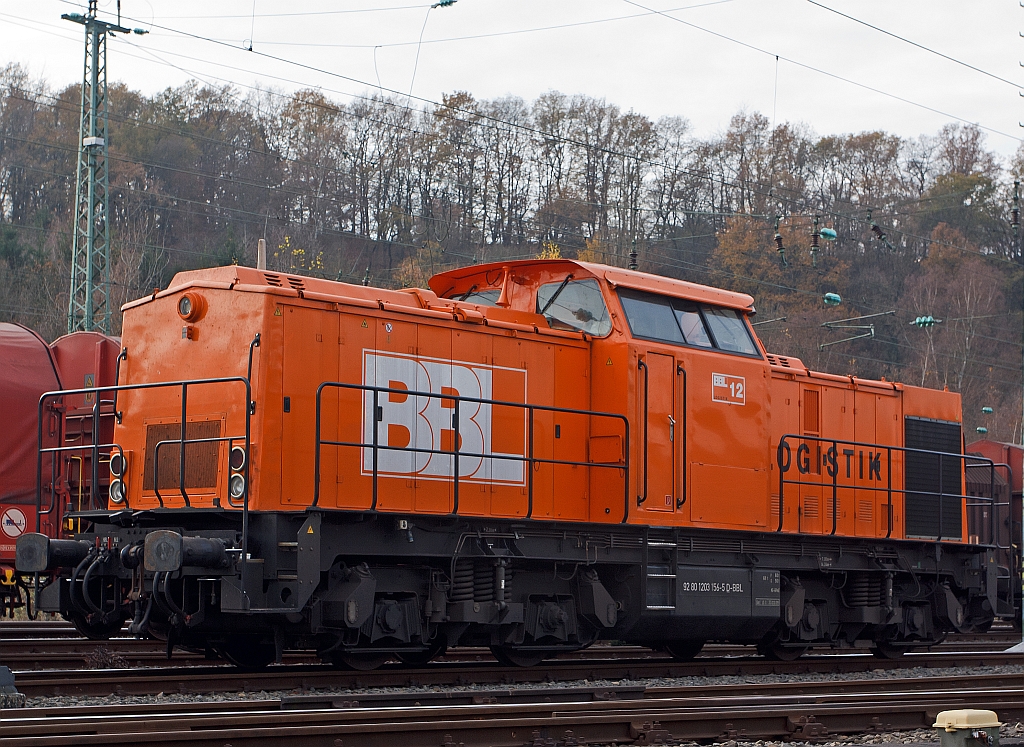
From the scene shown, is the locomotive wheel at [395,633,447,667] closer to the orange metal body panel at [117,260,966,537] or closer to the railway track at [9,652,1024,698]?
the railway track at [9,652,1024,698]

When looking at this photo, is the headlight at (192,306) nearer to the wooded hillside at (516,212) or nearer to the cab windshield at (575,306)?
the cab windshield at (575,306)

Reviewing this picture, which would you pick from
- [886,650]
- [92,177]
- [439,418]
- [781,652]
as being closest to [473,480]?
[439,418]

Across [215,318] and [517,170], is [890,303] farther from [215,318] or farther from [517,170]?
[215,318]

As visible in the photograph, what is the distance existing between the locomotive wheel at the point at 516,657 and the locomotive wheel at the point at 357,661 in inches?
43.7

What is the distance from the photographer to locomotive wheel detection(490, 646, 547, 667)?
34.8ft

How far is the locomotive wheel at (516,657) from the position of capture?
10609mm

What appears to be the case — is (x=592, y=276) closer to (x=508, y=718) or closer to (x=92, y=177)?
(x=508, y=718)

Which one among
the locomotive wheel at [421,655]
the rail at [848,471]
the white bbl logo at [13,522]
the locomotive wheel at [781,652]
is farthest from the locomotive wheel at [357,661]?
the white bbl logo at [13,522]

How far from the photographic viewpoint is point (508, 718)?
23.2ft

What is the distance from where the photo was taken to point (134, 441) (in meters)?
9.98

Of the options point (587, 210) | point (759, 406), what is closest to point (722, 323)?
point (759, 406)

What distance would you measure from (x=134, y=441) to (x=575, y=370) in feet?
13.6

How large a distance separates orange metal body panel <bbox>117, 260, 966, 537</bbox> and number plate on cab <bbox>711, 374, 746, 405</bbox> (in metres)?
0.03

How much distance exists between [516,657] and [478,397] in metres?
2.52
